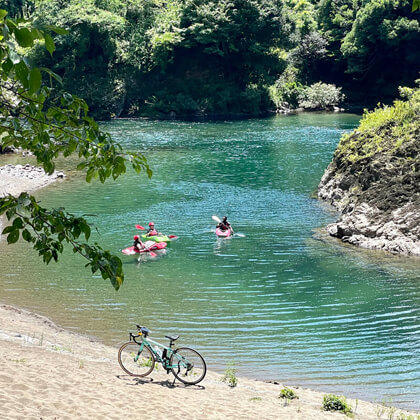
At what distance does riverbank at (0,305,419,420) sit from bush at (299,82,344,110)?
204 ft

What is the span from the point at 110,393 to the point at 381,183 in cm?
1820

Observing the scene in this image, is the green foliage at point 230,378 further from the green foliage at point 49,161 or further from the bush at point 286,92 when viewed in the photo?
the bush at point 286,92

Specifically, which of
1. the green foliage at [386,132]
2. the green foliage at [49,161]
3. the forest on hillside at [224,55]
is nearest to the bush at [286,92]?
the forest on hillside at [224,55]

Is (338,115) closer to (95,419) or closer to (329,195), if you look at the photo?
(329,195)

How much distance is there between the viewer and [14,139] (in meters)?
7.17

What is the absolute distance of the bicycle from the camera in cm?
1254

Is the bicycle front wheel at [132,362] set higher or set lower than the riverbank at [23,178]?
higher

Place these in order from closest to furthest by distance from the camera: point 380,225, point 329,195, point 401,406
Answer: point 401,406, point 380,225, point 329,195

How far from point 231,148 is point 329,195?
705 inches

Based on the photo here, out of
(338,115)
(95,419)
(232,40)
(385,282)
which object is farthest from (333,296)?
(232,40)

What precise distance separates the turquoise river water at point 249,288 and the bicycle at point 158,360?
5.52ft

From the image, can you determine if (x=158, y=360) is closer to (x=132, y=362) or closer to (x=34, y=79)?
(x=132, y=362)

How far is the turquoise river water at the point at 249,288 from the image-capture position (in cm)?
1508

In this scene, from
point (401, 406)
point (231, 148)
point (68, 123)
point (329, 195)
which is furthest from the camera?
point (231, 148)
